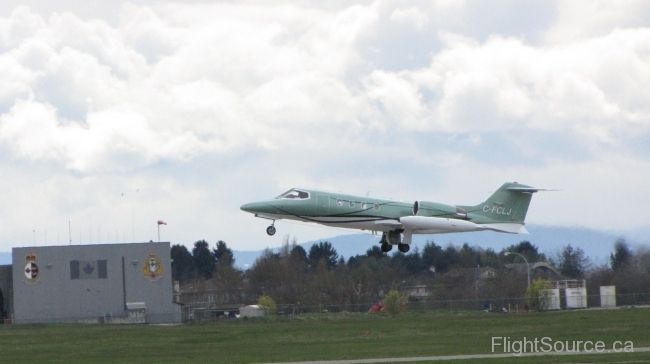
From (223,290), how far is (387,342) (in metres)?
69.8

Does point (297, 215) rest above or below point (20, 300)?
above

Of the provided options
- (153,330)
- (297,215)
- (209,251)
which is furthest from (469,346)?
(209,251)

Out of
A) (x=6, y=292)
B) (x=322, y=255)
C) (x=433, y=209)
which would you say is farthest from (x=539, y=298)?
(x=322, y=255)

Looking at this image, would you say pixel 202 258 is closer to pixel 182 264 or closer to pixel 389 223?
pixel 182 264

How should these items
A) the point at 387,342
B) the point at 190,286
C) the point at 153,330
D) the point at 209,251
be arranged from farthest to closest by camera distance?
1. the point at 209,251
2. the point at 190,286
3. the point at 153,330
4. the point at 387,342

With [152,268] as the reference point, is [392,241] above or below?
above

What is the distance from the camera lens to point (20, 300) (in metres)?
91.2

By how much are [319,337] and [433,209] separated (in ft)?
48.8

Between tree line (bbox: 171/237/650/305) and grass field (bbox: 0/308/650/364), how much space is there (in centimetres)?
2689

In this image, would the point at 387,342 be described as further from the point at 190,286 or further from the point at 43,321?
the point at 190,286

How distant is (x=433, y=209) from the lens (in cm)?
5266

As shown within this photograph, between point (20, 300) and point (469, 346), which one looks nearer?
point (469, 346)

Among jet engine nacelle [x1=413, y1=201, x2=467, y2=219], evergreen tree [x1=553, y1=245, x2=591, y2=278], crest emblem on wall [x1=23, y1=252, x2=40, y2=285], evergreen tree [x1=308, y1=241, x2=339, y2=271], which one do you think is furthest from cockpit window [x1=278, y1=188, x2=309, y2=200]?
evergreen tree [x1=308, y1=241, x2=339, y2=271]

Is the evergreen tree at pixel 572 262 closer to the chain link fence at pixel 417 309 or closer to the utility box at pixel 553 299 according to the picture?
the chain link fence at pixel 417 309
